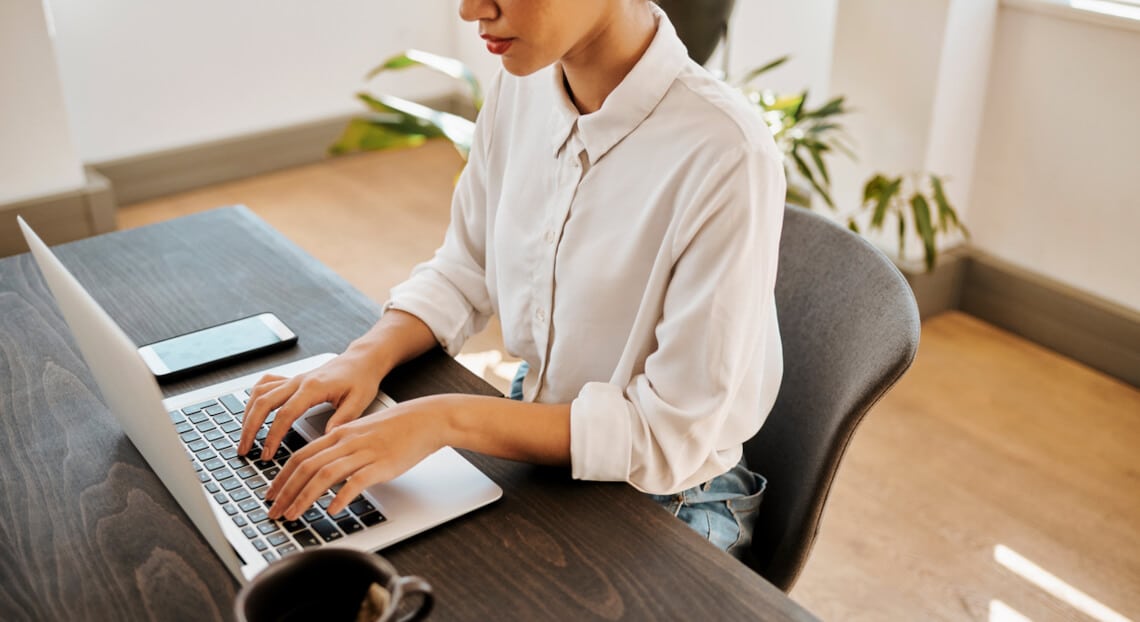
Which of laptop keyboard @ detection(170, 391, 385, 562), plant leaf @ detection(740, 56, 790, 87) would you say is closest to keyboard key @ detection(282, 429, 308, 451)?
laptop keyboard @ detection(170, 391, 385, 562)

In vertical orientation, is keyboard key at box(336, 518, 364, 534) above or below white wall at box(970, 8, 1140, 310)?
above

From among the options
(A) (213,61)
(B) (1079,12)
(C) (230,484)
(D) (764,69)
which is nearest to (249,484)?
(C) (230,484)

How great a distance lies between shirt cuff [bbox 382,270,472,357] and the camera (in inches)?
45.3

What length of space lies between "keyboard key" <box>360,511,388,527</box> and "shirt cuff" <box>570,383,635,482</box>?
0.16 metres

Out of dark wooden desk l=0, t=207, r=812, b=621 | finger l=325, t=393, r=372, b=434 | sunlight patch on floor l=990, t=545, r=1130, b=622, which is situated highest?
finger l=325, t=393, r=372, b=434

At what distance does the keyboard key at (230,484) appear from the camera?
2.95 feet

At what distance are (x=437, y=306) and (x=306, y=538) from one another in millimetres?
385

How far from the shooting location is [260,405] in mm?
969

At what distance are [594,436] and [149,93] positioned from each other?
3153mm

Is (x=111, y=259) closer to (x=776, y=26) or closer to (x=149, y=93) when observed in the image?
(x=776, y=26)

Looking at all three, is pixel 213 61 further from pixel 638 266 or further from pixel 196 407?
pixel 638 266

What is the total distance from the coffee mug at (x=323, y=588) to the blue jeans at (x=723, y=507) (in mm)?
445

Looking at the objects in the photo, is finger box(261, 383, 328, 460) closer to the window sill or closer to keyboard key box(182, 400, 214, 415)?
keyboard key box(182, 400, 214, 415)

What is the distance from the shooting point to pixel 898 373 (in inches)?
37.6
